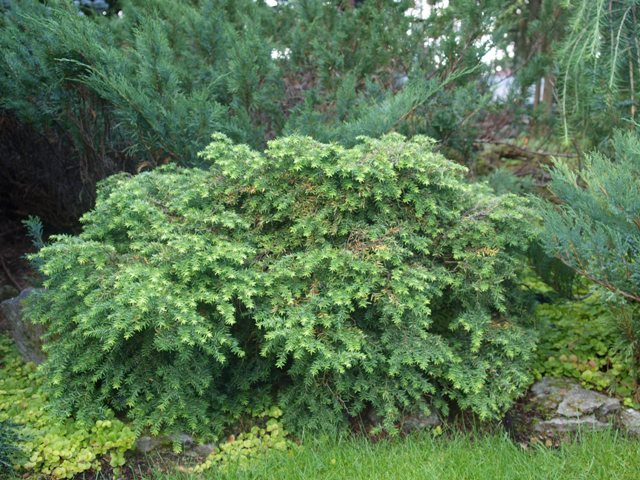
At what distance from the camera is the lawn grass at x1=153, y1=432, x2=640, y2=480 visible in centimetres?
271

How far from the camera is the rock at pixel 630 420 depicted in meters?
3.12

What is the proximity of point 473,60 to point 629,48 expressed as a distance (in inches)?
40.3

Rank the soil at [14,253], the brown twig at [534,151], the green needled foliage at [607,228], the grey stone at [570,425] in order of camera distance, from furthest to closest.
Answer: the brown twig at [534,151] → the soil at [14,253] → the grey stone at [570,425] → the green needled foliage at [607,228]

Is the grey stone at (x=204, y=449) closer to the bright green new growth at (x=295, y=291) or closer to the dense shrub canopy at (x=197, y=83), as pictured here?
the bright green new growth at (x=295, y=291)

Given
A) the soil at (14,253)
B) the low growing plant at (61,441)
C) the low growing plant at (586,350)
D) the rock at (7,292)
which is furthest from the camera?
the soil at (14,253)

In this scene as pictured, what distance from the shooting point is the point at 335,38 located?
470 centimetres

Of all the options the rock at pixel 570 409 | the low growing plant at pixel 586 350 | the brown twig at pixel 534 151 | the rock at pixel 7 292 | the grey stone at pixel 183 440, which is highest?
the brown twig at pixel 534 151

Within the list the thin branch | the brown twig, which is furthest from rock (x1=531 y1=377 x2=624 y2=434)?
the thin branch

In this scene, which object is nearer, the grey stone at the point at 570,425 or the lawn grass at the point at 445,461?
the lawn grass at the point at 445,461

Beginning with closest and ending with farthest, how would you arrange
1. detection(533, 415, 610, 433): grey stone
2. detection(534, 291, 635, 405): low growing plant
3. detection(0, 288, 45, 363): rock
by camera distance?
detection(533, 415, 610, 433): grey stone, detection(534, 291, 635, 405): low growing plant, detection(0, 288, 45, 363): rock

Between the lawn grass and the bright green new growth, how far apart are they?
0.16 metres

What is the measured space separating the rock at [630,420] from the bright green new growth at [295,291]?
23.6 inches

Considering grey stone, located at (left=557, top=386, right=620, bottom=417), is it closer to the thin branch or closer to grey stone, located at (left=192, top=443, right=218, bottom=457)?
grey stone, located at (left=192, top=443, right=218, bottom=457)

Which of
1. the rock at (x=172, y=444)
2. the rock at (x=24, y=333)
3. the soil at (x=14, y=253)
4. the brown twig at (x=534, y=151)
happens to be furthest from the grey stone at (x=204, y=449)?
the brown twig at (x=534, y=151)
